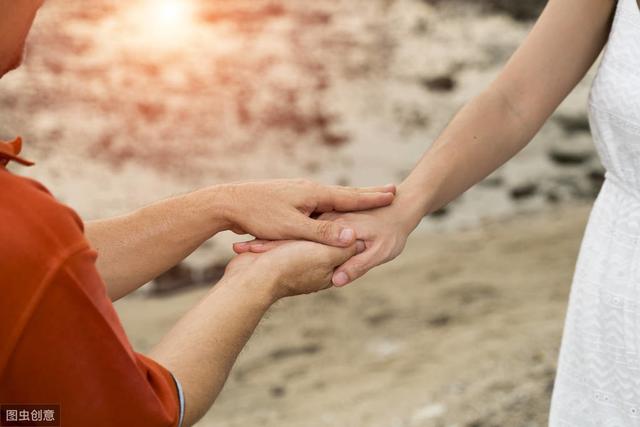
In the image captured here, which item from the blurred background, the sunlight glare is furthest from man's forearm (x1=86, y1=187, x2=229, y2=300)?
the sunlight glare

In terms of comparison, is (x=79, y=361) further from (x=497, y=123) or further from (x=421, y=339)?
(x=421, y=339)

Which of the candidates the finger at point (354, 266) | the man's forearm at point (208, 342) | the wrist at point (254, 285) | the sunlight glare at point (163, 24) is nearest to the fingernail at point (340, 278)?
the finger at point (354, 266)

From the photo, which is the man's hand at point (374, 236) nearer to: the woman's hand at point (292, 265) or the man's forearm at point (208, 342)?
the woman's hand at point (292, 265)

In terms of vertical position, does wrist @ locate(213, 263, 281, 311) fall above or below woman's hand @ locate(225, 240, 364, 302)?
above

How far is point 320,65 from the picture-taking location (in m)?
8.20

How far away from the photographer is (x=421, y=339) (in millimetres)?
4859

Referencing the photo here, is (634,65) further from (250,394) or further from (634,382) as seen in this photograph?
(250,394)

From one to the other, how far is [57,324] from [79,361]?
0.18ft

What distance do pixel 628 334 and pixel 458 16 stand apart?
7529 mm

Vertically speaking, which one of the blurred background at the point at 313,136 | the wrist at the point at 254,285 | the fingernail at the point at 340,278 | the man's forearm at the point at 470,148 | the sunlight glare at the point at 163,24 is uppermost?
the man's forearm at the point at 470,148

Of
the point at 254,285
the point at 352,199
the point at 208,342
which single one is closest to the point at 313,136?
the point at 352,199

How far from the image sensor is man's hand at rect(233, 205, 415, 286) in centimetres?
202

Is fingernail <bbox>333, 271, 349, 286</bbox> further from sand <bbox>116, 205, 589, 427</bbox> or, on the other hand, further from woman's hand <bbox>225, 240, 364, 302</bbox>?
sand <bbox>116, 205, 589, 427</bbox>

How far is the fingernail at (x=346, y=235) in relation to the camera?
1.98 meters
